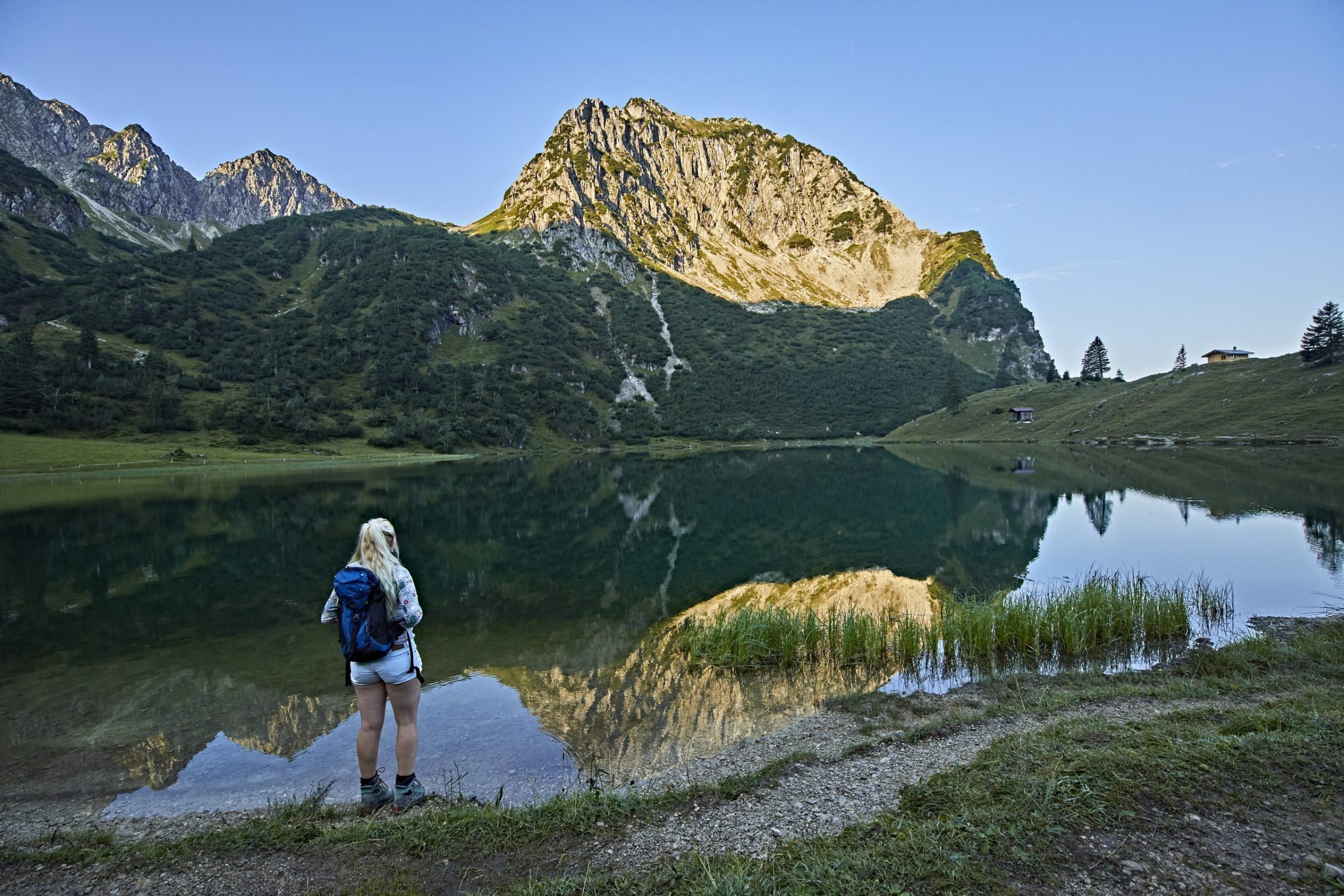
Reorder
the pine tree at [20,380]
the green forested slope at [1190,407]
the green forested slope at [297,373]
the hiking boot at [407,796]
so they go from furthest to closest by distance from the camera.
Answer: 1. the green forested slope at [297,373]
2. the pine tree at [20,380]
3. the green forested slope at [1190,407]
4. the hiking boot at [407,796]

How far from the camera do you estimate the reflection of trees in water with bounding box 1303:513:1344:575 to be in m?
22.5

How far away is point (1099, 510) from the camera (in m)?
37.6

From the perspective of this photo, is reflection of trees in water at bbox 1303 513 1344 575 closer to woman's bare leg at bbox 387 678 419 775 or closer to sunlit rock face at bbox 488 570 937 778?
sunlit rock face at bbox 488 570 937 778

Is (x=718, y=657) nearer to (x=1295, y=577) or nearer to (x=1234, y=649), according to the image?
(x=1234, y=649)

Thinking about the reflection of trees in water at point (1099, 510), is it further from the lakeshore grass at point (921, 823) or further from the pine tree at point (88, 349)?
the pine tree at point (88, 349)

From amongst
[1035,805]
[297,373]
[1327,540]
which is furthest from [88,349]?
[1327,540]

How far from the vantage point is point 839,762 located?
903 centimetres

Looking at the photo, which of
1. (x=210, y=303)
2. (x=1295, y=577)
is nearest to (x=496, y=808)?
(x=1295, y=577)

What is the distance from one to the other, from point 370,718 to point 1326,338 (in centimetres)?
12855

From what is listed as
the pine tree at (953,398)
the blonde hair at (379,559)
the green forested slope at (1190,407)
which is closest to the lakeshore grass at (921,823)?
the blonde hair at (379,559)

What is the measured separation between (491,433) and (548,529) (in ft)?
388

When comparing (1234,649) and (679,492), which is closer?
(1234,649)

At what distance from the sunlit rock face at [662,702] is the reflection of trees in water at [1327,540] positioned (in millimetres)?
20580

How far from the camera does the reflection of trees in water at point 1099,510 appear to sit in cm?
3275
